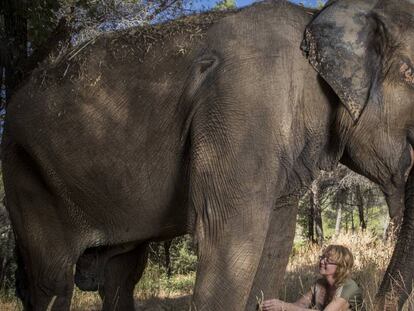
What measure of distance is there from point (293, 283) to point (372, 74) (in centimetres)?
440

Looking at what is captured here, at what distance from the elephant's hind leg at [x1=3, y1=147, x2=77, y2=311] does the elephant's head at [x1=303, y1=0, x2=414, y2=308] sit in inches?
90.2

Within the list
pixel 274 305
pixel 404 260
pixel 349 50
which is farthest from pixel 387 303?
pixel 349 50

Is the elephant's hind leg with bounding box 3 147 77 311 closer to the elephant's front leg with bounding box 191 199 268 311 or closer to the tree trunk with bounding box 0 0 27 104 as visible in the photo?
the elephant's front leg with bounding box 191 199 268 311

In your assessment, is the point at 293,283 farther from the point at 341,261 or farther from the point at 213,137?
the point at 213,137

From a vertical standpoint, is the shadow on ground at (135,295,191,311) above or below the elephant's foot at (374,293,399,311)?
below

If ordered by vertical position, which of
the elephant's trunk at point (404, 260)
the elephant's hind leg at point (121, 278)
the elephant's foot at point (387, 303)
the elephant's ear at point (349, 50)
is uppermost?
the elephant's ear at point (349, 50)

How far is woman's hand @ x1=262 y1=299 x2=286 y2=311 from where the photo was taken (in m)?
5.11

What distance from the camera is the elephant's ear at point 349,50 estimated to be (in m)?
4.28

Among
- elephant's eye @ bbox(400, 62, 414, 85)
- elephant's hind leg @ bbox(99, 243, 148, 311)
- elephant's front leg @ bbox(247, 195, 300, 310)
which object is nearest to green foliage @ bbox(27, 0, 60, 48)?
elephant's hind leg @ bbox(99, 243, 148, 311)

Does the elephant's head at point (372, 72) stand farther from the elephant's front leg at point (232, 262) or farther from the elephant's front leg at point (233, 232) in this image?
the elephant's front leg at point (232, 262)

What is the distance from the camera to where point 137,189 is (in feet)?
15.6

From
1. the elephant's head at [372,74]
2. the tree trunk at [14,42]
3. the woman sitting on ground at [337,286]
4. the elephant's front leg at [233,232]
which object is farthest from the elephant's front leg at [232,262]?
the tree trunk at [14,42]

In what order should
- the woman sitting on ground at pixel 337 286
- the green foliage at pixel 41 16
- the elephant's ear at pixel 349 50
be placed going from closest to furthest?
1. the elephant's ear at pixel 349 50
2. the woman sitting on ground at pixel 337 286
3. the green foliage at pixel 41 16

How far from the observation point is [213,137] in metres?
4.19
